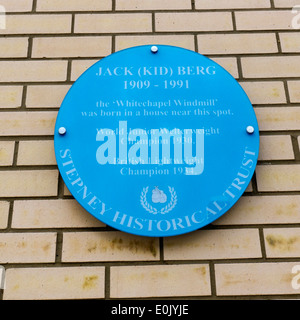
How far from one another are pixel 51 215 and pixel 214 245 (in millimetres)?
722

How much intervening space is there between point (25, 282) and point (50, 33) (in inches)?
49.0

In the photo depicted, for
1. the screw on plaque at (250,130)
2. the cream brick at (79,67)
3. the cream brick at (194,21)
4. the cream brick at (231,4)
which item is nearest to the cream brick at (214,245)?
the screw on plaque at (250,130)

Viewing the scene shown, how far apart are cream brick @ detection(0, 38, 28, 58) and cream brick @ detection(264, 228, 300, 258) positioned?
1488 mm

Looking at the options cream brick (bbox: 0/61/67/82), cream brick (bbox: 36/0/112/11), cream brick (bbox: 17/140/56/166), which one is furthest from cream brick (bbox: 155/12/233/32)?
cream brick (bbox: 17/140/56/166)

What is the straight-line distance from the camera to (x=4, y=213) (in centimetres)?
158

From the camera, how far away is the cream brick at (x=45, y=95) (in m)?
1.75

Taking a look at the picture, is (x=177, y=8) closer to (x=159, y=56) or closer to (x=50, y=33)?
(x=159, y=56)

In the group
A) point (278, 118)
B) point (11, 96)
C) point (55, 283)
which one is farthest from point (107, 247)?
point (278, 118)

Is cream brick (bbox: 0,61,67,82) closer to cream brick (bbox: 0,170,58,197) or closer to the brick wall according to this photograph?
the brick wall

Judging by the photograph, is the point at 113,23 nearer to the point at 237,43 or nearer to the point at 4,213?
the point at 237,43

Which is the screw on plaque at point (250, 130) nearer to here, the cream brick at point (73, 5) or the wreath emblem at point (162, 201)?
the wreath emblem at point (162, 201)

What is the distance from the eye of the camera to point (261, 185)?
162cm

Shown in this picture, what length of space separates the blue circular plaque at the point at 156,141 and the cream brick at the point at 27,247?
0.80ft
